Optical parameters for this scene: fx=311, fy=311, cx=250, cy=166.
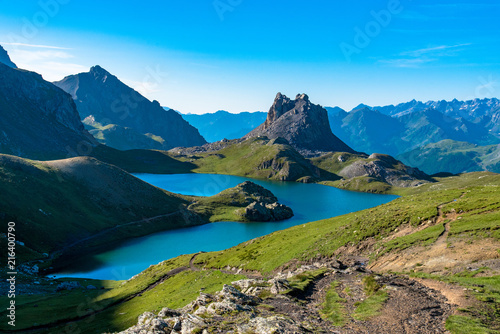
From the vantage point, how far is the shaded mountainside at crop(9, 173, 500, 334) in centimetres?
2500

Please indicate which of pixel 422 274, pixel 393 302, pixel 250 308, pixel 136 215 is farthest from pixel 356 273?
pixel 136 215

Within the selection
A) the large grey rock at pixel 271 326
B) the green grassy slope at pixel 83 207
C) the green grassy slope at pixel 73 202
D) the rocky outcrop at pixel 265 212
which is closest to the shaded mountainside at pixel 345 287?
the large grey rock at pixel 271 326

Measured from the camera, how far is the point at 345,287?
3419 centimetres

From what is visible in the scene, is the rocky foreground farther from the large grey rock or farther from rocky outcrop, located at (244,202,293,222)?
rocky outcrop, located at (244,202,293,222)

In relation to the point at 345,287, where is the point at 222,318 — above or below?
above

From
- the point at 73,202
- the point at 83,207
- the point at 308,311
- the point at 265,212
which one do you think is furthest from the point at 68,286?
the point at 265,212

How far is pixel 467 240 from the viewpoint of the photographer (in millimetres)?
37438

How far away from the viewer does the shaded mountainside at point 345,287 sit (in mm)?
25000

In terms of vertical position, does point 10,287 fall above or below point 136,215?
below

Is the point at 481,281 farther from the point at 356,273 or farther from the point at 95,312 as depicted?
the point at 95,312

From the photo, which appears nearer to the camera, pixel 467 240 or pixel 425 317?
pixel 425 317

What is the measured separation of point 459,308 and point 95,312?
172 feet

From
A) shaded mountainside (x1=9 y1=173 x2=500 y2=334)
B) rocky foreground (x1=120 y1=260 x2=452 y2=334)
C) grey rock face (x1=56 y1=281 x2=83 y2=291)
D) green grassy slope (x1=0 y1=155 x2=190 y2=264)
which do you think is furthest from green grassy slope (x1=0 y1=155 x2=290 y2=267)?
rocky foreground (x1=120 y1=260 x2=452 y2=334)

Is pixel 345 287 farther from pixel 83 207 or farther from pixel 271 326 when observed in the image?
pixel 83 207
